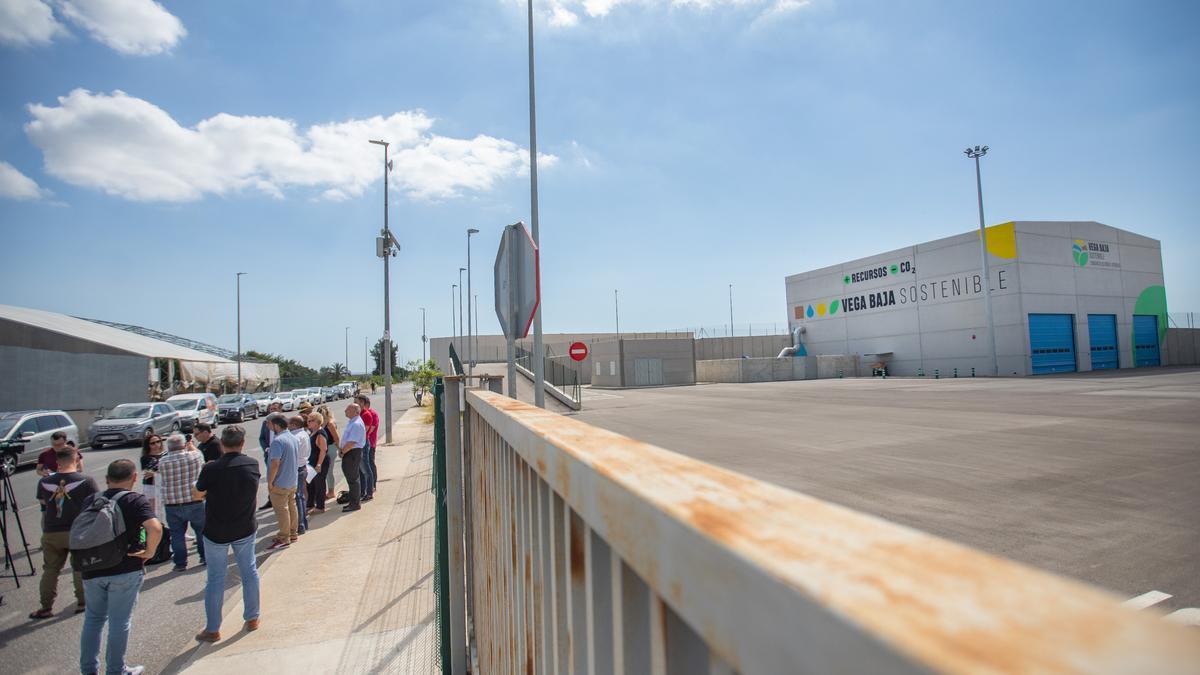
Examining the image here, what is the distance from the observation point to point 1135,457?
34.1 feet

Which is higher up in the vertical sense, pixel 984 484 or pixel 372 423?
pixel 372 423

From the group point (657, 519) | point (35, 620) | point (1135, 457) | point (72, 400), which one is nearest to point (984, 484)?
point (1135, 457)

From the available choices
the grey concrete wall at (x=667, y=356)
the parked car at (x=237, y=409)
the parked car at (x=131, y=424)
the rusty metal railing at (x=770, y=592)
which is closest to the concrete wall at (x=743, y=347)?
the grey concrete wall at (x=667, y=356)

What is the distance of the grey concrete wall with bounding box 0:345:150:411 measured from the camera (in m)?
26.3

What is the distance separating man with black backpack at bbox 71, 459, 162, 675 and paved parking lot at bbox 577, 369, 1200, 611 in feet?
25.0

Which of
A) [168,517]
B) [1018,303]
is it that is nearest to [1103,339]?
[1018,303]

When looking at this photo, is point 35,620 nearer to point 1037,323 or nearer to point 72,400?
point 72,400

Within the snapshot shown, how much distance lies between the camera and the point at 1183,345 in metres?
47.2

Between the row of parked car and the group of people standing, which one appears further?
the row of parked car

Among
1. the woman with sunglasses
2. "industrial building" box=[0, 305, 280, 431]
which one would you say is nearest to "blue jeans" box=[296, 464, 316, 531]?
the woman with sunglasses

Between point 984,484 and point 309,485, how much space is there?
34.2ft

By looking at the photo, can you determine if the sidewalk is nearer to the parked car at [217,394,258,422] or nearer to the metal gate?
the parked car at [217,394,258,422]

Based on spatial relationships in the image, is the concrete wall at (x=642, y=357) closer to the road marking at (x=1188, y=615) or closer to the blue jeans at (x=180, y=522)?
the blue jeans at (x=180, y=522)

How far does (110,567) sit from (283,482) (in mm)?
2988
